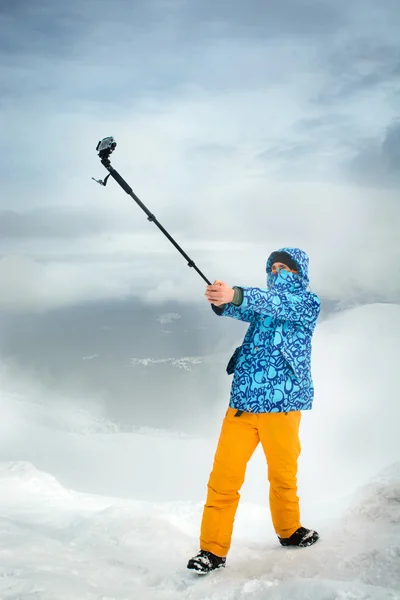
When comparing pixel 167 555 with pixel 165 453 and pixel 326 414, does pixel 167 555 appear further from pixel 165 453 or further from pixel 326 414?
pixel 165 453

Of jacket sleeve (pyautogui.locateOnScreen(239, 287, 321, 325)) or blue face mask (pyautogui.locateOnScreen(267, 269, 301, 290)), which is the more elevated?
blue face mask (pyautogui.locateOnScreen(267, 269, 301, 290))

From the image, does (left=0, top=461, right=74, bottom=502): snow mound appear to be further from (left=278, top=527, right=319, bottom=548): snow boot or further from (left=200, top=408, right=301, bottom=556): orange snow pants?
(left=278, top=527, right=319, bottom=548): snow boot

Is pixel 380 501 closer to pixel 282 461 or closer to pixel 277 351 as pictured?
pixel 282 461

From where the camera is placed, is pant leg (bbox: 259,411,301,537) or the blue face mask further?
the blue face mask

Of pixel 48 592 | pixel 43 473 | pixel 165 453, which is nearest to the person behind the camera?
pixel 48 592

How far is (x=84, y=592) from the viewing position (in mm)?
2789

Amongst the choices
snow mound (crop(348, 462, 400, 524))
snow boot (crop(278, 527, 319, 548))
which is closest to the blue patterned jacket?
snow boot (crop(278, 527, 319, 548))

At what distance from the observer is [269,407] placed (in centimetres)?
349

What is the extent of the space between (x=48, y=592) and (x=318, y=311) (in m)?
2.54

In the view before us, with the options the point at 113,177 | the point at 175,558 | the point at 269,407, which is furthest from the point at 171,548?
the point at 113,177

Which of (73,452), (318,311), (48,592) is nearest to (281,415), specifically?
(318,311)

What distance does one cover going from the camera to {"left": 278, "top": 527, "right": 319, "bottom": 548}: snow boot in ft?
12.0

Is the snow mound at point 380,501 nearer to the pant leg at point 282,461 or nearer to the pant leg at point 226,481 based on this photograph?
the pant leg at point 282,461

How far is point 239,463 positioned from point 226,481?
6.3 inches
